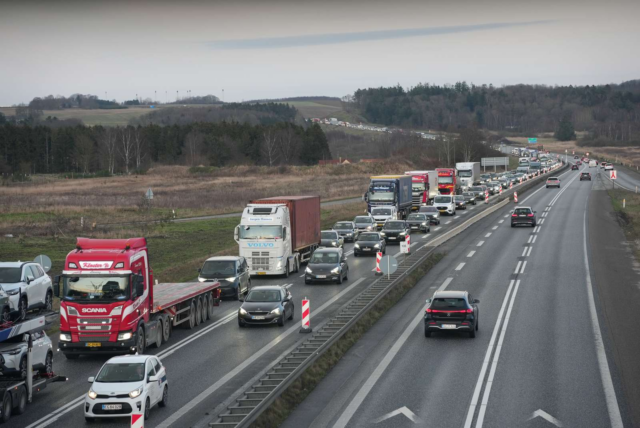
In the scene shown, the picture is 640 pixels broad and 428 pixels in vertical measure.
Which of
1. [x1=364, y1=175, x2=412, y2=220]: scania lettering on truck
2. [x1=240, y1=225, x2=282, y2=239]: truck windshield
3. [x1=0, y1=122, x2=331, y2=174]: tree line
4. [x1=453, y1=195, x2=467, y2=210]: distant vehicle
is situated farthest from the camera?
[x1=0, y1=122, x2=331, y2=174]: tree line

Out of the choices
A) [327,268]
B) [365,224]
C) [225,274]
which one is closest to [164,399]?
[225,274]

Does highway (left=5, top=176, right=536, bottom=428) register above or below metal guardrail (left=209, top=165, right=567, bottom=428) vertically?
below

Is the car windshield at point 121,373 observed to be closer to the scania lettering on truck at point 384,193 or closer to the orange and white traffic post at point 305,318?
the orange and white traffic post at point 305,318

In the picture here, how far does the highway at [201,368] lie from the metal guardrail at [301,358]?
0.75m

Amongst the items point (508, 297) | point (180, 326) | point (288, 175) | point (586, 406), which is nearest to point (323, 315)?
point (180, 326)

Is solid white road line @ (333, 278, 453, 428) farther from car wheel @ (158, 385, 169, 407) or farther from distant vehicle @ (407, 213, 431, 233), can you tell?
distant vehicle @ (407, 213, 431, 233)

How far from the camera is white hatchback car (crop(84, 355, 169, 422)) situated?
59.5 ft

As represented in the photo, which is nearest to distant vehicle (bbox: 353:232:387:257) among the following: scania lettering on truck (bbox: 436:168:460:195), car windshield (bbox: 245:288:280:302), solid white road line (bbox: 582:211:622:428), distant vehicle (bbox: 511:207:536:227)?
solid white road line (bbox: 582:211:622:428)

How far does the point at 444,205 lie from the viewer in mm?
78562

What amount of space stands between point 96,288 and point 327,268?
17.8 meters

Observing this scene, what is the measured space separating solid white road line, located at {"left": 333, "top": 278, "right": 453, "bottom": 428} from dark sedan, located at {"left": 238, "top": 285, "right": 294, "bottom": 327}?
15.3 ft

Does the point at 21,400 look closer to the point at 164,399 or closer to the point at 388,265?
the point at 164,399

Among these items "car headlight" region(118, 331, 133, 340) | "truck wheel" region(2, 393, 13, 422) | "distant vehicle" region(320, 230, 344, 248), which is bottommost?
"distant vehicle" region(320, 230, 344, 248)

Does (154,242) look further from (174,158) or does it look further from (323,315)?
(174,158)
